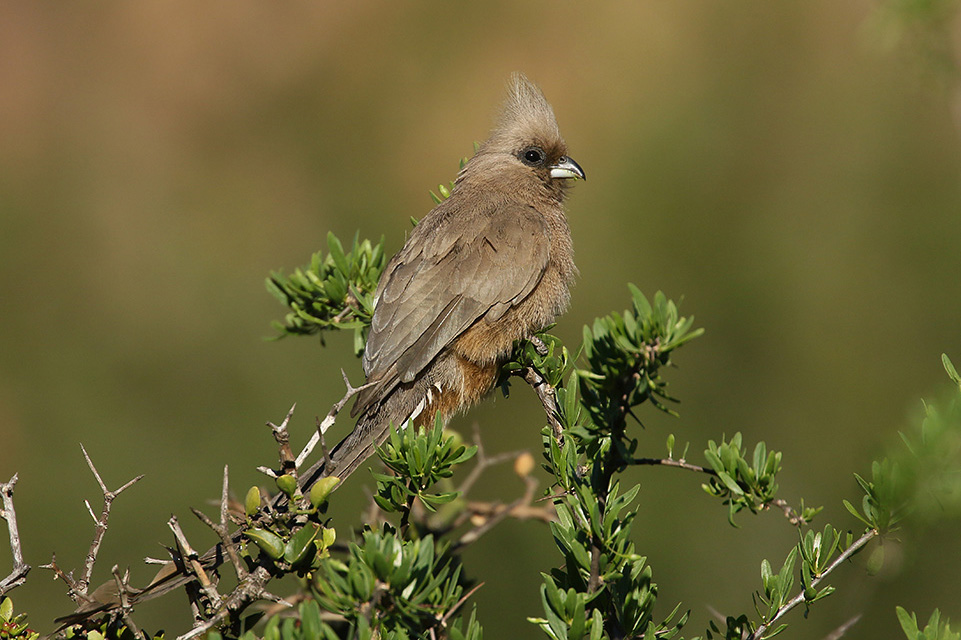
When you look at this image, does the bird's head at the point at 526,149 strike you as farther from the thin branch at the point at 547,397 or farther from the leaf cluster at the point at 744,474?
the leaf cluster at the point at 744,474

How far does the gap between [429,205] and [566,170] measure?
11.0 feet

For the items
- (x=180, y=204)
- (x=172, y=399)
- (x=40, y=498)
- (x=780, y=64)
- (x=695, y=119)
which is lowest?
(x=40, y=498)

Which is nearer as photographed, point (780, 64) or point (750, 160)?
point (750, 160)

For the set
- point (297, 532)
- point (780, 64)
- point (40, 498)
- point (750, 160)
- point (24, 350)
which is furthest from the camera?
point (780, 64)

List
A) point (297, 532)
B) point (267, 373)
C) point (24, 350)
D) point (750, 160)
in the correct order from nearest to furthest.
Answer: point (297, 532), point (267, 373), point (24, 350), point (750, 160)

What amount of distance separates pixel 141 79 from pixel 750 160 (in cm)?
606

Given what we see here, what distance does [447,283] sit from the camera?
360cm

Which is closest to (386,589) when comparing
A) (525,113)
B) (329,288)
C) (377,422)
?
(329,288)

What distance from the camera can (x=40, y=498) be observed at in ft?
18.2

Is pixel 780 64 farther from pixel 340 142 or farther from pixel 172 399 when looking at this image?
pixel 172 399

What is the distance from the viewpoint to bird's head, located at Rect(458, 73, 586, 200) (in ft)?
14.6

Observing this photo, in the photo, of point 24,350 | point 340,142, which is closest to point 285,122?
point 340,142

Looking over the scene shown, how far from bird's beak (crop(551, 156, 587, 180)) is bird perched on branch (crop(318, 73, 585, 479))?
0.40m

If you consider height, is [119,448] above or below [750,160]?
below
